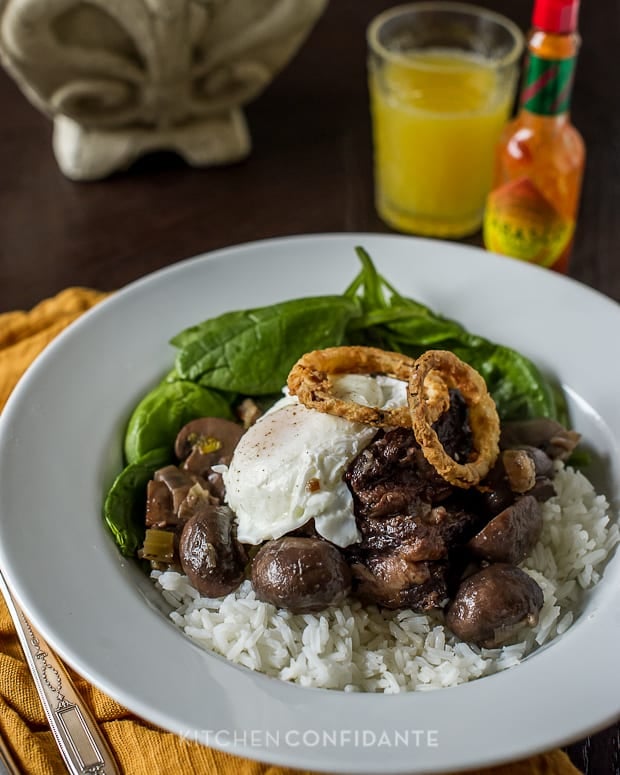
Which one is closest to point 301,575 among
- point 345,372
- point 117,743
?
point 117,743

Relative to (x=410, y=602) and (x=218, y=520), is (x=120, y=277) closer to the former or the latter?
(x=218, y=520)

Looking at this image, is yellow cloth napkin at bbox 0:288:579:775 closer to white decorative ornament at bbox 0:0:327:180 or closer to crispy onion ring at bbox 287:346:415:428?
crispy onion ring at bbox 287:346:415:428

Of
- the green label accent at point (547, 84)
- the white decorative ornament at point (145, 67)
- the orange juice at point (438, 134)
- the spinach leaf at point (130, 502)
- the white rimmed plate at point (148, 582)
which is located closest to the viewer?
the white rimmed plate at point (148, 582)

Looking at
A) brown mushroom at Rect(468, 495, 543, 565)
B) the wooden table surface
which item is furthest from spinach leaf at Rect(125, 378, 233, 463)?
the wooden table surface

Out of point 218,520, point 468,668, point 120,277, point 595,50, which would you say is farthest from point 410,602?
point 595,50

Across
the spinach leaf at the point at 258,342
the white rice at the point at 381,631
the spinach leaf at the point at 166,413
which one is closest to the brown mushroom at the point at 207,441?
the spinach leaf at the point at 166,413

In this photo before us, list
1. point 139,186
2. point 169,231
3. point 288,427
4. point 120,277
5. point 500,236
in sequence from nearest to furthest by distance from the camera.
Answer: point 288,427 → point 500,236 → point 120,277 → point 169,231 → point 139,186

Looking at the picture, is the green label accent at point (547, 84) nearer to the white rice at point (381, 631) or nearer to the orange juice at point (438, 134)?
the orange juice at point (438, 134)
